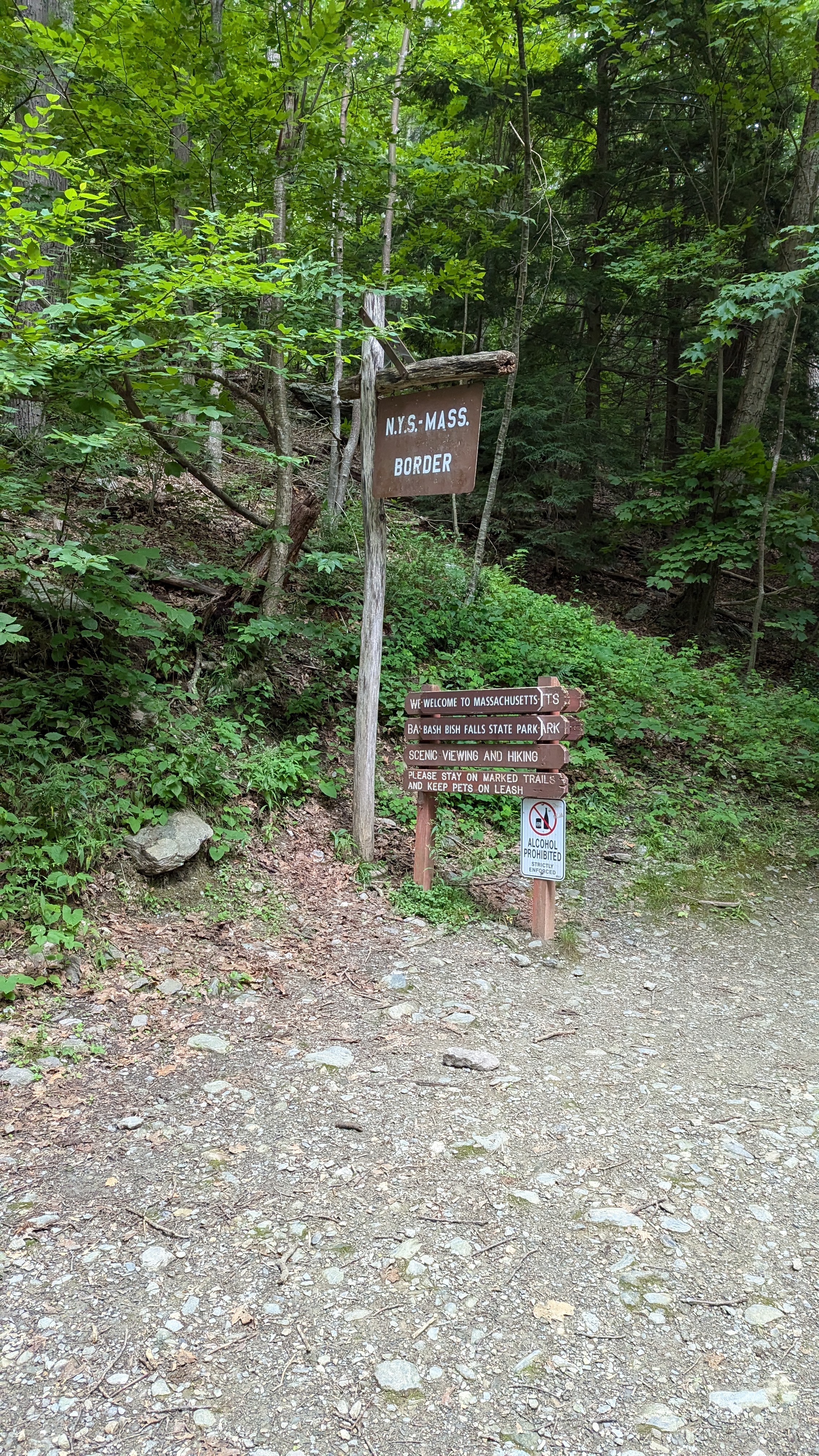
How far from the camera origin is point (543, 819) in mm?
5316

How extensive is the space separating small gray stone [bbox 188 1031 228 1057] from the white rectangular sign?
2.31 meters

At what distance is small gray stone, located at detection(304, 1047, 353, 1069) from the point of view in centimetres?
380

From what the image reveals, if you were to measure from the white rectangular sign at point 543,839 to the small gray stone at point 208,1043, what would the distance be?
2.31 m

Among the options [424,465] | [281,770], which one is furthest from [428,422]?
[281,770]

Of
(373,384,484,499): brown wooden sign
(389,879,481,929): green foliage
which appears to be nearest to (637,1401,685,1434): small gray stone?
(389,879,481,929): green foliage

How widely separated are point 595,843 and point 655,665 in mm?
3359

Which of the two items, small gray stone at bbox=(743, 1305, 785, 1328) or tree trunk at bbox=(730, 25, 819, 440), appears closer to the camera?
small gray stone at bbox=(743, 1305, 785, 1328)

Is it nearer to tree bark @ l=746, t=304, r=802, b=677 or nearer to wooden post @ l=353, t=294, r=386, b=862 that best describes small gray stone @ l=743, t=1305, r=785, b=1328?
wooden post @ l=353, t=294, r=386, b=862

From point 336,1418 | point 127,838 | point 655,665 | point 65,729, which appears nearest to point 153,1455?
point 336,1418

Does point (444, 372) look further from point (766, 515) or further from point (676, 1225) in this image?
point (766, 515)

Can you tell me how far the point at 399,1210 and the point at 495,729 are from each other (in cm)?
332

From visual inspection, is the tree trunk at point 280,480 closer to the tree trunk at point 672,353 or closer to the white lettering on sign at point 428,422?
the white lettering on sign at point 428,422

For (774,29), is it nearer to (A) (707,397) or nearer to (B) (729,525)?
(A) (707,397)

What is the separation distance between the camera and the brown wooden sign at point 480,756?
5.30m
